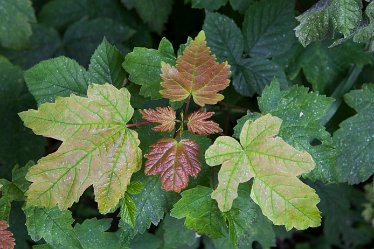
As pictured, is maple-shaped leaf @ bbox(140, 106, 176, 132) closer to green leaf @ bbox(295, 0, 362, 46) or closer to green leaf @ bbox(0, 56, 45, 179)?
green leaf @ bbox(295, 0, 362, 46)

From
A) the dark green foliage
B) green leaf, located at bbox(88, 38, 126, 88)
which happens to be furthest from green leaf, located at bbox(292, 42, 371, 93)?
green leaf, located at bbox(88, 38, 126, 88)

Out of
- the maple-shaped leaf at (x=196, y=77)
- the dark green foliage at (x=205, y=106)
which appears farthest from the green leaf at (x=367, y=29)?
the maple-shaped leaf at (x=196, y=77)

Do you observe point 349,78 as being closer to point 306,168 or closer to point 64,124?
point 306,168

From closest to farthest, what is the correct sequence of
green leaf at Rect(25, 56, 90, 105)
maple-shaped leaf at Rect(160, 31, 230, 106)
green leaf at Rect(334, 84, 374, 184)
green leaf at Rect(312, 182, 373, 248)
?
maple-shaped leaf at Rect(160, 31, 230, 106)
green leaf at Rect(25, 56, 90, 105)
green leaf at Rect(334, 84, 374, 184)
green leaf at Rect(312, 182, 373, 248)

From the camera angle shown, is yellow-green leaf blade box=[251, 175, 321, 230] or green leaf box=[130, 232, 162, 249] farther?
green leaf box=[130, 232, 162, 249]

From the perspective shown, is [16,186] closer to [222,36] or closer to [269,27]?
[222,36]

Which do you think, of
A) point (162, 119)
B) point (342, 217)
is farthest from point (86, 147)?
point (342, 217)

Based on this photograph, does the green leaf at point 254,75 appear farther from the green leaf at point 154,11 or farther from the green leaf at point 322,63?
the green leaf at point 154,11
